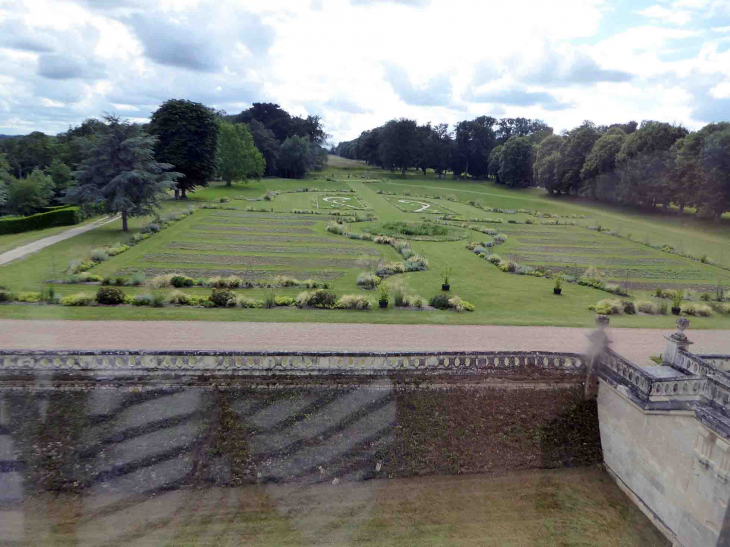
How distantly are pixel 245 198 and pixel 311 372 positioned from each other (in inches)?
2030

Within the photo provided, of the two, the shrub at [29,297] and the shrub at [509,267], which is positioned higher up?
the shrub at [509,267]

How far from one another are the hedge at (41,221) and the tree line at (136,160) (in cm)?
248

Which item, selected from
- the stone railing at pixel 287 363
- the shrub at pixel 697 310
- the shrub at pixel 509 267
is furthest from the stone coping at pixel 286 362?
the shrub at pixel 509 267

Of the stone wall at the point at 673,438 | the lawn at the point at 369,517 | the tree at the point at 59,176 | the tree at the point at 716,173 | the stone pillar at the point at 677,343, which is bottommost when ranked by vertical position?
the lawn at the point at 369,517

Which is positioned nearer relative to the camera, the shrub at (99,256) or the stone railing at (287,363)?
the stone railing at (287,363)

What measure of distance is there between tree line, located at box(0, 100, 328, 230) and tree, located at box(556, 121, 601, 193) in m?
43.7

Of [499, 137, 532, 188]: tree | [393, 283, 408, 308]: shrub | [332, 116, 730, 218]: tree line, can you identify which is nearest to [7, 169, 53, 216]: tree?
[393, 283, 408, 308]: shrub

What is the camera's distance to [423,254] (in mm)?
33906

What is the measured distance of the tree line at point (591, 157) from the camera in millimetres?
44875

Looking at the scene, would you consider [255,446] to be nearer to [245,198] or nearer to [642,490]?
[642,490]

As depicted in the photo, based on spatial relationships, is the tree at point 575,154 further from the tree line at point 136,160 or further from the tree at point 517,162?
the tree line at point 136,160

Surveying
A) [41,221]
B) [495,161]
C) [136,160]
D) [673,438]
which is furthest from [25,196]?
[495,161]

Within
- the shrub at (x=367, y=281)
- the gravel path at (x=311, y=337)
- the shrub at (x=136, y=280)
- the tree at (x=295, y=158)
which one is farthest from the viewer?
the tree at (x=295, y=158)

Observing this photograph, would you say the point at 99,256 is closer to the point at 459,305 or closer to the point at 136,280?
the point at 136,280
